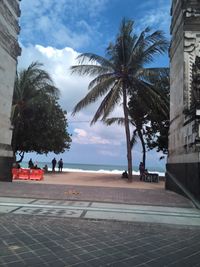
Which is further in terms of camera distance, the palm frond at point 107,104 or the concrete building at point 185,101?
the palm frond at point 107,104

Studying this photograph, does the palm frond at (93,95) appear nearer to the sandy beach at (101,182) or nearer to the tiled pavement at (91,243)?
the sandy beach at (101,182)

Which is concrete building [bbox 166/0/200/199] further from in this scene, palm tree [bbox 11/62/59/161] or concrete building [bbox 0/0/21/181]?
palm tree [bbox 11/62/59/161]

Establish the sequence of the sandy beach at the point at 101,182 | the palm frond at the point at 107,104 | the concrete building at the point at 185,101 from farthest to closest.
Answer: the palm frond at the point at 107,104, the sandy beach at the point at 101,182, the concrete building at the point at 185,101

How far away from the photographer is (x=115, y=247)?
509 cm

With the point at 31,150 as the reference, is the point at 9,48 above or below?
above

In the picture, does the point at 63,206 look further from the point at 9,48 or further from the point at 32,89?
the point at 32,89

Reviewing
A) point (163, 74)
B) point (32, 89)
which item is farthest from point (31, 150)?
point (163, 74)

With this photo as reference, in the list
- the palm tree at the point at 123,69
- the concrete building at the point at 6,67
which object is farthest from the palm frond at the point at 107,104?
the concrete building at the point at 6,67

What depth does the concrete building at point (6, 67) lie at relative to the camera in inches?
619

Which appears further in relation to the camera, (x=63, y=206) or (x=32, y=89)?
(x=32, y=89)

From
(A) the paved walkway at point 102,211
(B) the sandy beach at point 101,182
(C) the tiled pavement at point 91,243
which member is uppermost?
(B) the sandy beach at point 101,182

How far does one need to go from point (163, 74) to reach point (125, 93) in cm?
301

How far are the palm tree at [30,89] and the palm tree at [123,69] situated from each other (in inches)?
264

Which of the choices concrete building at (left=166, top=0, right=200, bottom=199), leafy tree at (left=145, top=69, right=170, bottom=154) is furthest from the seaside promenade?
leafy tree at (left=145, top=69, right=170, bottom=154)
